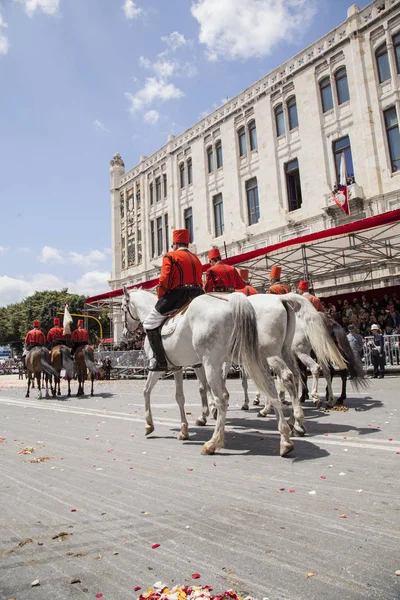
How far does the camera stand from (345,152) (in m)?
22.6

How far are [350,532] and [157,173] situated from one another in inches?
1435

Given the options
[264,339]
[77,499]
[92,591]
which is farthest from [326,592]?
[264,339]

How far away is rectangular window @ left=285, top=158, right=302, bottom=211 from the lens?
24.9m

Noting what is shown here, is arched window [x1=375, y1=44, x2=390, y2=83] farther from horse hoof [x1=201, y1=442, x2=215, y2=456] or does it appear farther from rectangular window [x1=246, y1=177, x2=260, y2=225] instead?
horse hoof [x1=201, y1=442, x2=215, y2=456]

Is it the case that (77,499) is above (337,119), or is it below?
below

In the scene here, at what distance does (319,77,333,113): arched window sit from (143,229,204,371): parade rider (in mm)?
21839

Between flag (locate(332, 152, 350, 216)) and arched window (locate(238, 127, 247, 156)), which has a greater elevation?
arched window (locate(238, 127, 247, 156))

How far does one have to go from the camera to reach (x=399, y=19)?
799 inches

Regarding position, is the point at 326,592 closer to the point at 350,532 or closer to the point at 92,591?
the point at 350,532

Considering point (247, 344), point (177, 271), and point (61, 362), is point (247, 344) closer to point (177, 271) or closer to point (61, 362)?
point (177, 271)

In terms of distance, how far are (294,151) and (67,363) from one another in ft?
60.8

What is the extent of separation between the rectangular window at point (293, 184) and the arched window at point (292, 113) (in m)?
2.23

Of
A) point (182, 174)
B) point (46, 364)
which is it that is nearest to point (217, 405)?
point (46, 364)

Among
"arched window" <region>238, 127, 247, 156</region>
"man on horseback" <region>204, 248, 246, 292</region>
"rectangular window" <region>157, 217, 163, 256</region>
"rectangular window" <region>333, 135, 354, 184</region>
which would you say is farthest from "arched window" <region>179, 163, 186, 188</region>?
"man on horseback" <region>204, 248, 246, 292</region>
